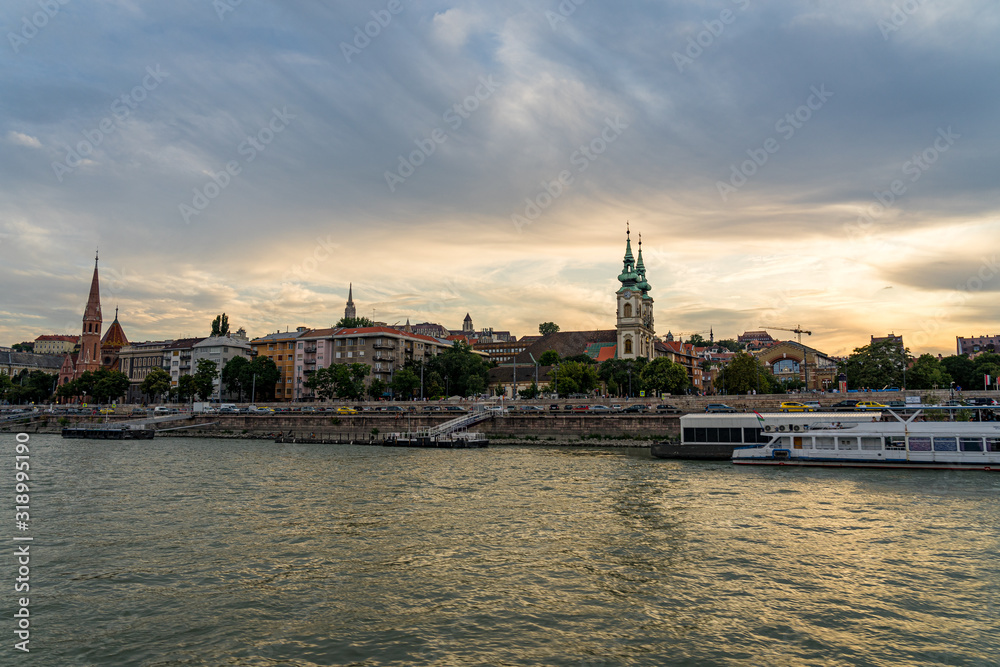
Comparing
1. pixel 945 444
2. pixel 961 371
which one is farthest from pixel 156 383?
pixel 961 371

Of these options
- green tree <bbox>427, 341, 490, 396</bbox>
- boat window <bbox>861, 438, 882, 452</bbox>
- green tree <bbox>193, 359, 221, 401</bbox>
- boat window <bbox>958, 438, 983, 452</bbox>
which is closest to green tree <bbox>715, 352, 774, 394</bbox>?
green tree <bbox>427, 341, 490, 396</bbox>

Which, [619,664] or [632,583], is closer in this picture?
[619,664]

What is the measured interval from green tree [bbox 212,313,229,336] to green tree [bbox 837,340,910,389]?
438 feet

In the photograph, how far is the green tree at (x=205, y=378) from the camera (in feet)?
432

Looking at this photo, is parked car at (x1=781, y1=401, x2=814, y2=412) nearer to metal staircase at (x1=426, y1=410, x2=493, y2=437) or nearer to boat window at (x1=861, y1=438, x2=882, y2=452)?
boat window at (x1=861, y1=438, x2=882, y2=452)

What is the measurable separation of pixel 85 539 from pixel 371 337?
11252 cm

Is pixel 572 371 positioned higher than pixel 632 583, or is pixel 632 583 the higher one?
pixel 572 371

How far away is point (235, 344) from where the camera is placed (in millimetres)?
151250

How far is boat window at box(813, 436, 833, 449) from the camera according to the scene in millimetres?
48531

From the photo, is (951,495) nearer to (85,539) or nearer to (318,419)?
(85,539)

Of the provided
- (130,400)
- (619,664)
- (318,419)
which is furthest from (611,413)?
(130,400)

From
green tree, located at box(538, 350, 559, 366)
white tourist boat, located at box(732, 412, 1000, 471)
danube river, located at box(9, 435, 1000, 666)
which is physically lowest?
danube river, located at box(9, 435, 1000, 666)

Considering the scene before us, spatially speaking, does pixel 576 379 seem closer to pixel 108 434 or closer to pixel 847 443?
pixel 847 443

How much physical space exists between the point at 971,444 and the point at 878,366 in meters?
57.8
